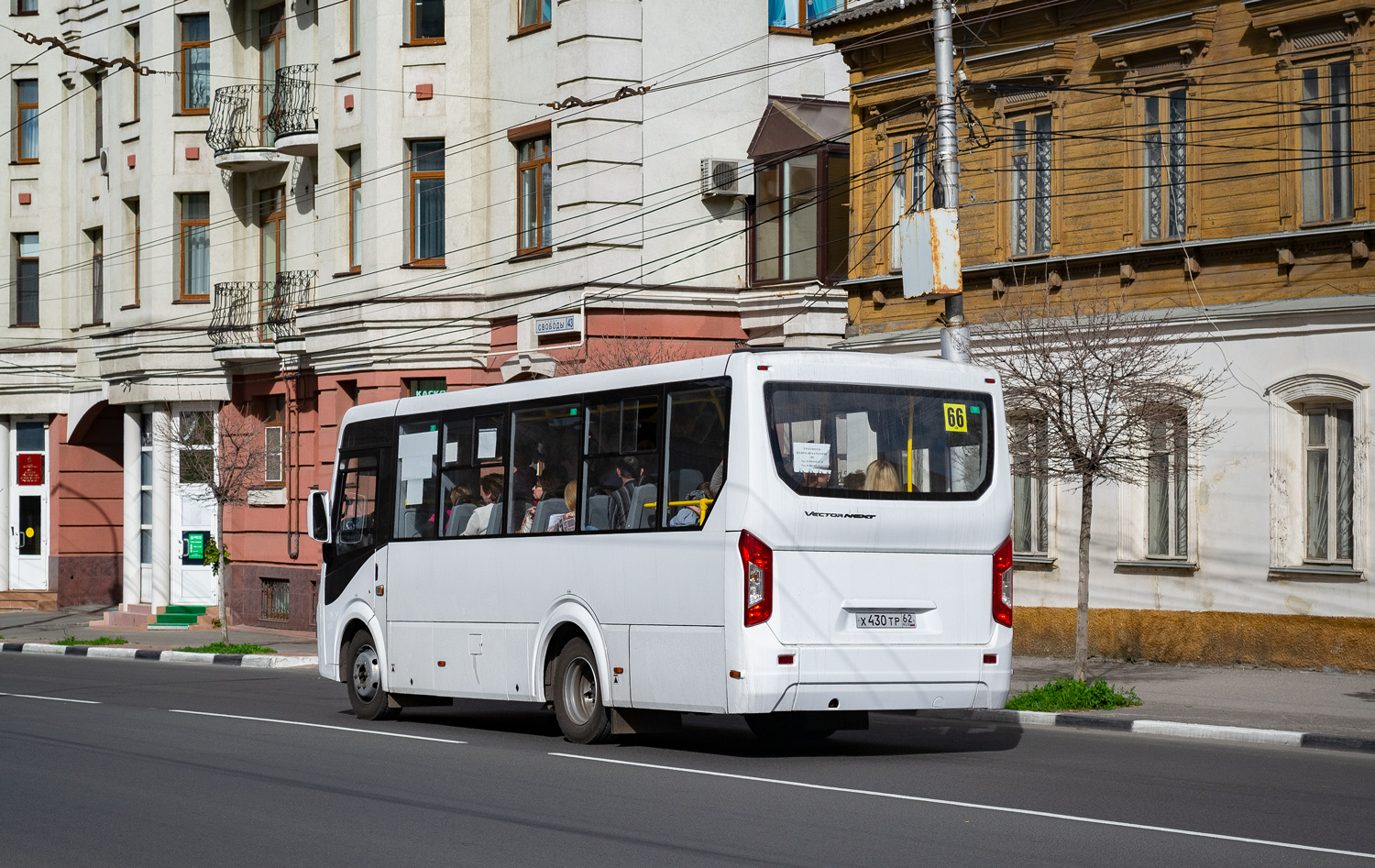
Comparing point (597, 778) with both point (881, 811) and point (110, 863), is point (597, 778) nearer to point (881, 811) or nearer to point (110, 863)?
point (881, 811)

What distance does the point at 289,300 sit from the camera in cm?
3422

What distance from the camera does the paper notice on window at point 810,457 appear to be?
12.8 meters

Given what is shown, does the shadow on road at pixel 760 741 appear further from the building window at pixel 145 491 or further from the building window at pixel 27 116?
the building window at pixel 27 116

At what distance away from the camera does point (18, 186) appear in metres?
44.1

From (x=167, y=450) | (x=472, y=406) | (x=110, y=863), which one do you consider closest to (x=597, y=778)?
(x=110, y=863)

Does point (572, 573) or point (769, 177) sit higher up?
point (769, 177)

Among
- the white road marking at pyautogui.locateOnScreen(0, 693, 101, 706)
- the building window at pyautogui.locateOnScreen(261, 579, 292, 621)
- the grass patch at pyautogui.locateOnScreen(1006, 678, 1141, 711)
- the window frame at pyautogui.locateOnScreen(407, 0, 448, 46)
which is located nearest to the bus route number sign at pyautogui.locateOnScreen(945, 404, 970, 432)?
the grass patch at pyautogui.locateOnScreen(1006, 678, 1141, 711)

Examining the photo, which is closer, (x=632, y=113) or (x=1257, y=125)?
(x=1257, y=125)

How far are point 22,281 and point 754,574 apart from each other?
36.0 m

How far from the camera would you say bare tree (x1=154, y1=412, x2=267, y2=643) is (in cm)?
3200

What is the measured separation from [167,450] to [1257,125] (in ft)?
80.2

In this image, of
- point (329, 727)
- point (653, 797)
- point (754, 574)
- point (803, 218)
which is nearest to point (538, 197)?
point (803, 218)

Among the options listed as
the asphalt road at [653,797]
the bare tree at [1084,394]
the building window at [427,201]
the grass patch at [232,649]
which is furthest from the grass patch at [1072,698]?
the building window at [427,201]

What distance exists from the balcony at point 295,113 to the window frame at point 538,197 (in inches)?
204
